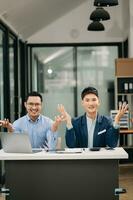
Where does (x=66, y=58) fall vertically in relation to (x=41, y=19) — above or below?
below

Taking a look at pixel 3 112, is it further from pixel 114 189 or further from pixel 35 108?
pixel 114 189

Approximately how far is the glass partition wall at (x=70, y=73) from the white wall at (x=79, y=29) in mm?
213

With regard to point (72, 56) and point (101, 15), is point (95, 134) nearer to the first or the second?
point (101, 15)

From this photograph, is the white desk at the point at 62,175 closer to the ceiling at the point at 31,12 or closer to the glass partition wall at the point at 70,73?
the ceiling at the point at 31,12

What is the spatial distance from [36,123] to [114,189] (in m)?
1.30

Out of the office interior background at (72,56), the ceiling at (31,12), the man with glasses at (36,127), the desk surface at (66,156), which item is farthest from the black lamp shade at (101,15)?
the desk surface at (66,156)

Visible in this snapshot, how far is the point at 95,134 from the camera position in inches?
135

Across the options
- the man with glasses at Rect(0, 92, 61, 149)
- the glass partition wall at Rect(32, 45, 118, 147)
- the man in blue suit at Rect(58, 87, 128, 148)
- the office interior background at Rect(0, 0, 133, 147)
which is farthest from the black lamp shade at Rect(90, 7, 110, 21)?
the glass partition wall at Rect(32, 45, 118, 147)

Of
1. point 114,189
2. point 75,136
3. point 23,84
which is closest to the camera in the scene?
point 114,189

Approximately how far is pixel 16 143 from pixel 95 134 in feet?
2.61

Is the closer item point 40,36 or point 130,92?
point 130,92

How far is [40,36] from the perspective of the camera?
9219 millimetres

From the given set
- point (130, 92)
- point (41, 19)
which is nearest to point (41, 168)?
point (130, 92)

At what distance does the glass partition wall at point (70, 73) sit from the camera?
927 cm
